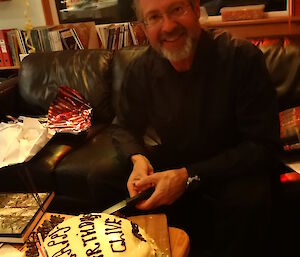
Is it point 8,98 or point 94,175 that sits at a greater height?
point 8,98

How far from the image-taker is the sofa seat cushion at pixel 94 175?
5.90ft

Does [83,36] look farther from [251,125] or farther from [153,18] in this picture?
[251,125]

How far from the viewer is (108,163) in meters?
1.83

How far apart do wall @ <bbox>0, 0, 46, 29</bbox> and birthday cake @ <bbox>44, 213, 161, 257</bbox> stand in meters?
2.62

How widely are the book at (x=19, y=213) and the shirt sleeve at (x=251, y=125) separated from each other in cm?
55

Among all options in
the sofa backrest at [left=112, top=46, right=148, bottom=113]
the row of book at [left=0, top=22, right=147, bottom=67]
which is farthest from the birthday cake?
the row of book at [left=0, top=22, right=147, bottom=67]

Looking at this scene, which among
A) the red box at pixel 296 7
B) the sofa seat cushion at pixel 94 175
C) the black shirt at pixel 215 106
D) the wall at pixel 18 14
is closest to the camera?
the black shirt at pixel 215 106

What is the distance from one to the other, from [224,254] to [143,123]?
650mm

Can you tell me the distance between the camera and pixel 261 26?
8.90 ft

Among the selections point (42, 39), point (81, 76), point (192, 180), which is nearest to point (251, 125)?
point (192, 180)

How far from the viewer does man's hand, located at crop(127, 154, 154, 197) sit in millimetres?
1435

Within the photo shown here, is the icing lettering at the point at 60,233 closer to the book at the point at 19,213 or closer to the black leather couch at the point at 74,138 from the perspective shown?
the book at the point at 19,213

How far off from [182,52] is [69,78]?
43.6 inches

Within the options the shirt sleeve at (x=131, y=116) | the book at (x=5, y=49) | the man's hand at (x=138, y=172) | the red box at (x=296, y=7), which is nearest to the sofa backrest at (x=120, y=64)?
the shirt sleeve at (x=131, y=116)
